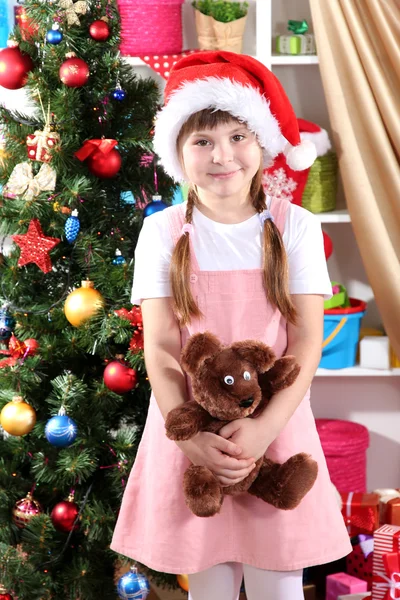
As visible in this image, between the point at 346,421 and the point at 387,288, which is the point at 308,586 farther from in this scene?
the point at 387,288

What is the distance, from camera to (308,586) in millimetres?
2422

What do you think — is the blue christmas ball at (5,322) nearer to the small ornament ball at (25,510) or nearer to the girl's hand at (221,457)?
the small ornament ball at (25,510)

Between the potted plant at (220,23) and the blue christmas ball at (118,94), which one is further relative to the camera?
the potted plant at (220,23)

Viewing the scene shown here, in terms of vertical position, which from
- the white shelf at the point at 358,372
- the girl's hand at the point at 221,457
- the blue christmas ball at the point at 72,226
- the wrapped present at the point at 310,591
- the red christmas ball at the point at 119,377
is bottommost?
the wrapped present at the point at 310,591

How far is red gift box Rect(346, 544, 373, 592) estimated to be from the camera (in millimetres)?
2312

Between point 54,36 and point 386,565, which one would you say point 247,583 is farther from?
point 54,36

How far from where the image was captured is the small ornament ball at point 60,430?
188 centimetres

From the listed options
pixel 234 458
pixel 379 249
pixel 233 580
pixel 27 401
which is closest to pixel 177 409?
pixel 234 458

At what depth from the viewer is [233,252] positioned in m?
1.52

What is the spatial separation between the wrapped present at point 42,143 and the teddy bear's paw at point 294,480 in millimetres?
920

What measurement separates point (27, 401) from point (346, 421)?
1.24 m

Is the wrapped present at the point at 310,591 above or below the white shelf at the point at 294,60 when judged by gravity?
below

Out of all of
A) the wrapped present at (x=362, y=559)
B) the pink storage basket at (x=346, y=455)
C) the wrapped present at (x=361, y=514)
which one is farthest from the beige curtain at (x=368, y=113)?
the wrapped present at (x=362, y=559)

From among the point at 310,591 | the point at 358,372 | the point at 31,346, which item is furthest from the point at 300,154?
the point at 310,591
